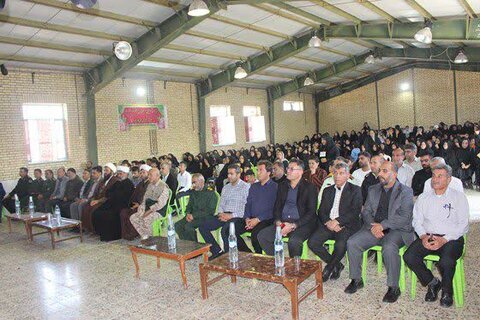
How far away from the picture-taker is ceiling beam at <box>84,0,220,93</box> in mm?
8586

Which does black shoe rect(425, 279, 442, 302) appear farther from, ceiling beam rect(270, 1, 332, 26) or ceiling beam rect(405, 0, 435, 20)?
ceiling beam rect(405, 0, 435, 20)

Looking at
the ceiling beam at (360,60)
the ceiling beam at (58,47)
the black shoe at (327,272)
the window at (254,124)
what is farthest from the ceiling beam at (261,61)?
the black shoe at (327,272)

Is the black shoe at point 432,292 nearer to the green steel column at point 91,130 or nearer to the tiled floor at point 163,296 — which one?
the tiled floor at point 163,296

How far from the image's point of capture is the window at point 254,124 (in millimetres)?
16578

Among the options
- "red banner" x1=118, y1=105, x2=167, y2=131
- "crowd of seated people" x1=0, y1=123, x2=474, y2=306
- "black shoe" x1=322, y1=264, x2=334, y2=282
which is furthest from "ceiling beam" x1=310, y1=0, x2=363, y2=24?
"black shoe" x1=322, y1=264, x2=334, y2=282

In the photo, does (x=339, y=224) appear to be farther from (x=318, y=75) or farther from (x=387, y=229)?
(x=318, y=75)

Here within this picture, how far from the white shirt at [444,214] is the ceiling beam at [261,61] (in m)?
8.64

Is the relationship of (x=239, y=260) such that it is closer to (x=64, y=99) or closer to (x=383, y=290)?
(x=383, y=290)

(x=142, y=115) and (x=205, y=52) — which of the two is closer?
(x=205, y=52)

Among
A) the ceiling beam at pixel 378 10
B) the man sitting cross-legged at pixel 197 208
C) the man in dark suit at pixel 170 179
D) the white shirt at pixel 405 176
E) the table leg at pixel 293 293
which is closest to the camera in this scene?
the table leg at pixel 293 293

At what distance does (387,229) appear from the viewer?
4.19 m

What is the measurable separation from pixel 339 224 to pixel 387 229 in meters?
0.47

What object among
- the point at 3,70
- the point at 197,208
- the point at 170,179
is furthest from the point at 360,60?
the point at 197,208

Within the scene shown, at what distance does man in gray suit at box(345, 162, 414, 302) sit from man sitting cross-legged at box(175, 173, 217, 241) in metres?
2.17
